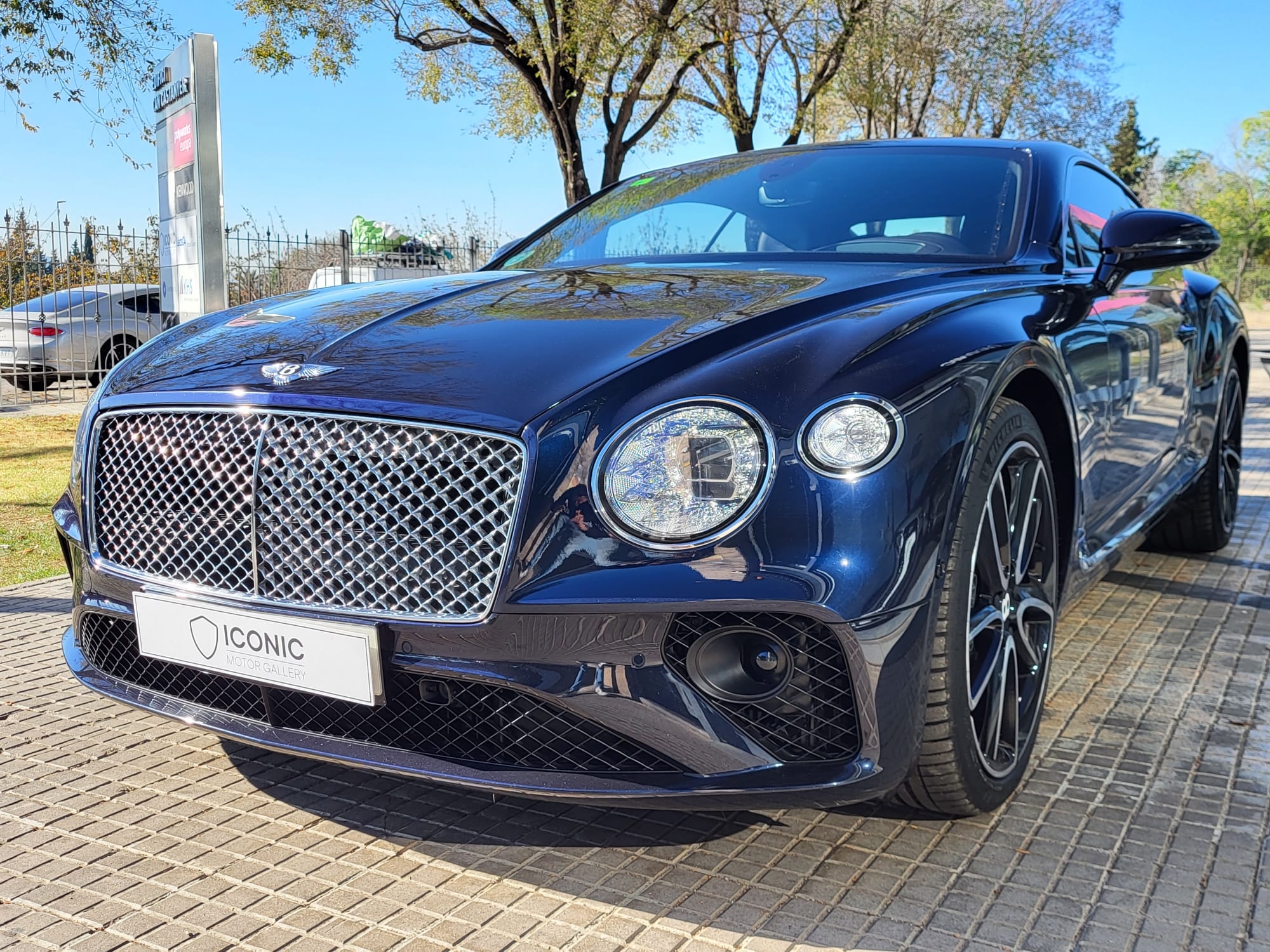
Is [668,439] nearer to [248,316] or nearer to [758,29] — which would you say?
[248,316]

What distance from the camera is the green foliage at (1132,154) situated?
6628 centimetres

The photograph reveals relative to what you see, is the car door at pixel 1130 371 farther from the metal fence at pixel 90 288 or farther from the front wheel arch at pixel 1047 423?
the metal fence at pixel 90 288

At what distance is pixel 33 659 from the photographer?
3.86 meters

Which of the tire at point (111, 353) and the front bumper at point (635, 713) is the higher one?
the tire at point (111, 353)

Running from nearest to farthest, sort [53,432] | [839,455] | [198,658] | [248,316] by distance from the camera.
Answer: [839,455], [198,658], [248,316], [53,432]

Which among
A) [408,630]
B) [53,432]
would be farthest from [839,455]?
[53,432]

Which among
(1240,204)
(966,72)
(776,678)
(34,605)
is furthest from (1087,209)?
(1240,204)

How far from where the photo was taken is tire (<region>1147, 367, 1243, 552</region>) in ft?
16.7

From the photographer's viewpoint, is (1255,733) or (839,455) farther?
(1255,733)

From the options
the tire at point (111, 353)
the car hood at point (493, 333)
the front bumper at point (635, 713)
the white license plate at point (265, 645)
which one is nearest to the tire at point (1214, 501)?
the car hood at point (493, 333)

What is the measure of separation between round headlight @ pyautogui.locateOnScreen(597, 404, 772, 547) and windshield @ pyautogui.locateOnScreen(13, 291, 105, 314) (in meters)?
13.4

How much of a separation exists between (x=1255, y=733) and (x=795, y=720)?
1721mm

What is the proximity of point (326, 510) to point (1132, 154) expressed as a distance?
92333mm

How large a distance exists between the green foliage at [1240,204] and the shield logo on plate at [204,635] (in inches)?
2536
